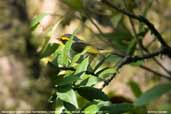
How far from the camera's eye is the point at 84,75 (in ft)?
2.55

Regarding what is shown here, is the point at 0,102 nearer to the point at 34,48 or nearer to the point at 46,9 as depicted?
the point at 34,48

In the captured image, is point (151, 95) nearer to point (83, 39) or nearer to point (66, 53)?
point (66, 53)

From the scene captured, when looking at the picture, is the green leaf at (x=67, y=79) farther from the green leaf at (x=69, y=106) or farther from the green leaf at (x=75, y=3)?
the green leaf at (x=75, y=3)

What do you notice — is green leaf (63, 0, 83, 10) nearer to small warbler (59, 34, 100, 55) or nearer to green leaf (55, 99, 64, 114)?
small warbler (59, 34, 100, 55)

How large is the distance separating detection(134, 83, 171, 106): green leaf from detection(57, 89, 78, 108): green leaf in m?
0.14

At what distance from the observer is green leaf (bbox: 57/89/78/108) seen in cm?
73

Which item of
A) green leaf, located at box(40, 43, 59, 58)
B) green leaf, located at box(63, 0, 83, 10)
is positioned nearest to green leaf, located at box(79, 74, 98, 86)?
green leaf, located at box(40, 43, 59, 58)

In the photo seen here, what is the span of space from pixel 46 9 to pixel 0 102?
1.86 metres

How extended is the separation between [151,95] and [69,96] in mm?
183

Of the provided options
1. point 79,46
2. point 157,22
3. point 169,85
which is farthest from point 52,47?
point 157,22

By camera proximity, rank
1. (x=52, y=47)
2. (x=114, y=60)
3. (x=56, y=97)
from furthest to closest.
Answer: (x=114, y=60)
(x=52, y=47)
(x=56, y=97)

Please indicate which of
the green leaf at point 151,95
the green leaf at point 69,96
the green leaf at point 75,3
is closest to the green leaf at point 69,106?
the green leaf at point 69,96

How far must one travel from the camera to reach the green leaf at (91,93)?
776 millimetres

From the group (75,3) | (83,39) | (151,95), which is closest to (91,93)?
(151,95)
